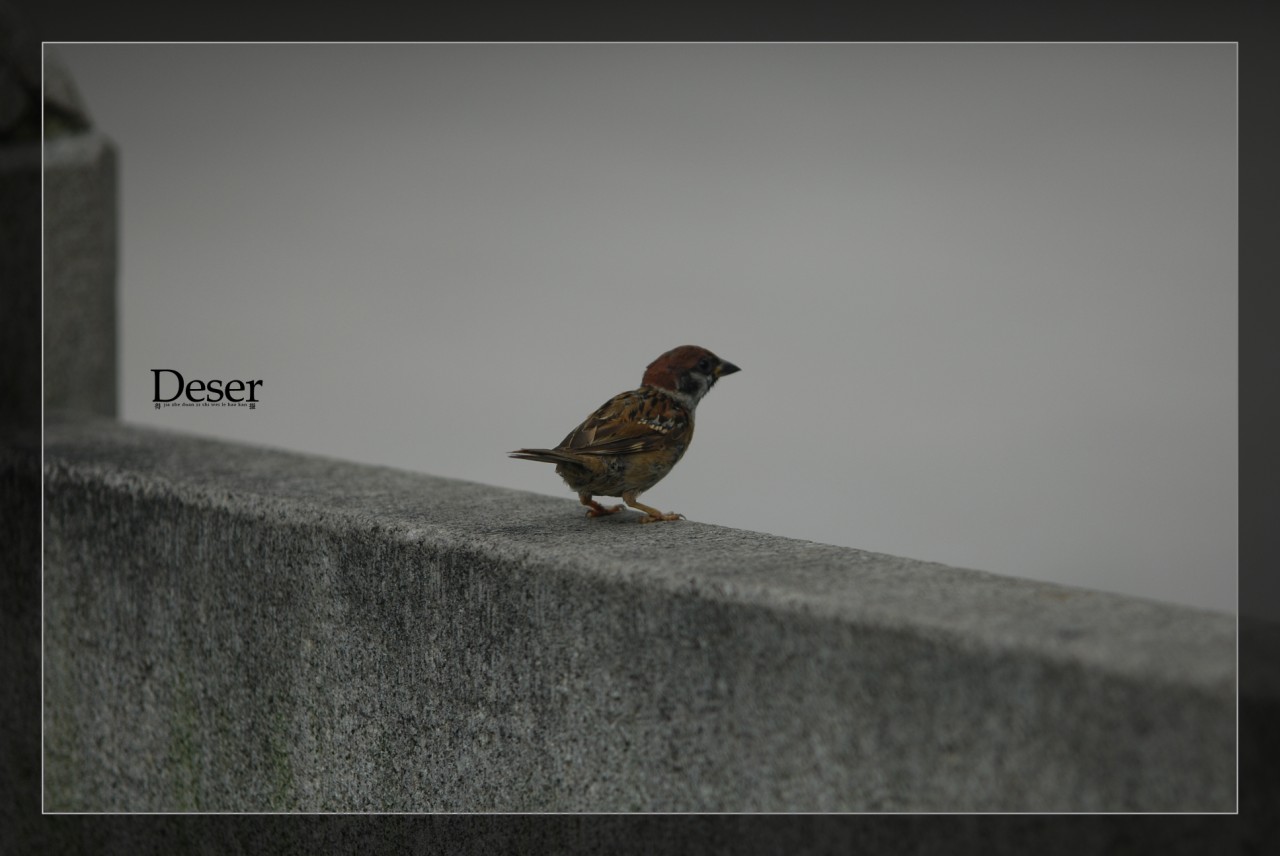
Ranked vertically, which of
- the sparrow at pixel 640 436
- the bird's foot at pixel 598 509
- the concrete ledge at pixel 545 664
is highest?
the sparrow at pixel 640 436

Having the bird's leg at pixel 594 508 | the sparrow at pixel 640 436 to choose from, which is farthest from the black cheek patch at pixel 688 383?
the bird's leg at pixel 594 508

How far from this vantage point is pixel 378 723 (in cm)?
317

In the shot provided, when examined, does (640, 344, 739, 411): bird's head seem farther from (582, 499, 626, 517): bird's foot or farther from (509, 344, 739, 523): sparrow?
(582, 499, 626, 517): bird's foot

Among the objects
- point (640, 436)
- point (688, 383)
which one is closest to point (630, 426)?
point (640, 436)

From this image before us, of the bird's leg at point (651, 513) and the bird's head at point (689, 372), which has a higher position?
the bird's head at point (689, 372)

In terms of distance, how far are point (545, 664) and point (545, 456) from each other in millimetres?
584

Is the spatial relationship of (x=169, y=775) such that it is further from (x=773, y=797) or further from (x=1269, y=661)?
(x=1269, y=661)

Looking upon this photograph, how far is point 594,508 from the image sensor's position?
3.57 m

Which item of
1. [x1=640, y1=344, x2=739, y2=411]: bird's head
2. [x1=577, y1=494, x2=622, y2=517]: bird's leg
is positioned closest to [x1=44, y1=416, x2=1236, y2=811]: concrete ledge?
[x1=577, y1=494, x2=622, y2=517]: bird's leg

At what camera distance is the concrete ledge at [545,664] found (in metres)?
2.12

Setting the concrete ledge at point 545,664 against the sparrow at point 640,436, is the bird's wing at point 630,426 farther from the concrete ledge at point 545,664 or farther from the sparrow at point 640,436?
the concrete ledge at point 545,664

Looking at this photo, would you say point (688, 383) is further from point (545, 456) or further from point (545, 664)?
point (545, 664)

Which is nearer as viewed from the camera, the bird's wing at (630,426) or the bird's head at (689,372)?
the bird's wing at (630,426)

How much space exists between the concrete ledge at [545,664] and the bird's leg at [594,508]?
2.1 inches
